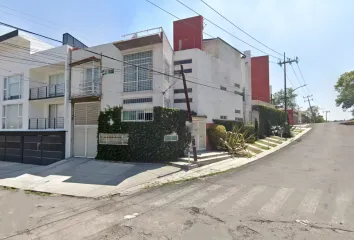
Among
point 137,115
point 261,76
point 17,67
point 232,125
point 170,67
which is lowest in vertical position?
point 232,125

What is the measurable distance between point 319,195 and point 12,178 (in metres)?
14.9

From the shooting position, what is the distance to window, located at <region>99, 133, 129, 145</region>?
14711 millimetres

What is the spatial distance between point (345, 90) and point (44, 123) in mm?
63778

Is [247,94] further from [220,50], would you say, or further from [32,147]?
[32,147]

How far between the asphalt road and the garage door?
7542 mm

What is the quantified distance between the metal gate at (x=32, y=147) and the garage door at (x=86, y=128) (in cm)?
117

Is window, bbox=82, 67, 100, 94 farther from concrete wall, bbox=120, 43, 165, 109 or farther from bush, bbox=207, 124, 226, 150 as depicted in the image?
bush, bbox=207, 124, 226, 150

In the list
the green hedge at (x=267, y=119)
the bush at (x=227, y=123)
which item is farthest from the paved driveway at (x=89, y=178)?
the green hedge at (x=267, y=119)

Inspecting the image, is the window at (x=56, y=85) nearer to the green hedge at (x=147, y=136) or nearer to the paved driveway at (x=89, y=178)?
the green hedge at (x=147, y=136)

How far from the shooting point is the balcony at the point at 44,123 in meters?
19.5

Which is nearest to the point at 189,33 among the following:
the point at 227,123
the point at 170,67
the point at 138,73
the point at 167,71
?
the point at 170,67

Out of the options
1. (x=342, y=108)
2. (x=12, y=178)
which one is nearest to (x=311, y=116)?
(x=342, y=108)

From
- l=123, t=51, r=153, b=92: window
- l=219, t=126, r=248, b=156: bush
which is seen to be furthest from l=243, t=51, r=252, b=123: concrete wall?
l=123, t=51, r=153, b=92: window

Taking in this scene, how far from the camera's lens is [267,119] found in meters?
28.7
